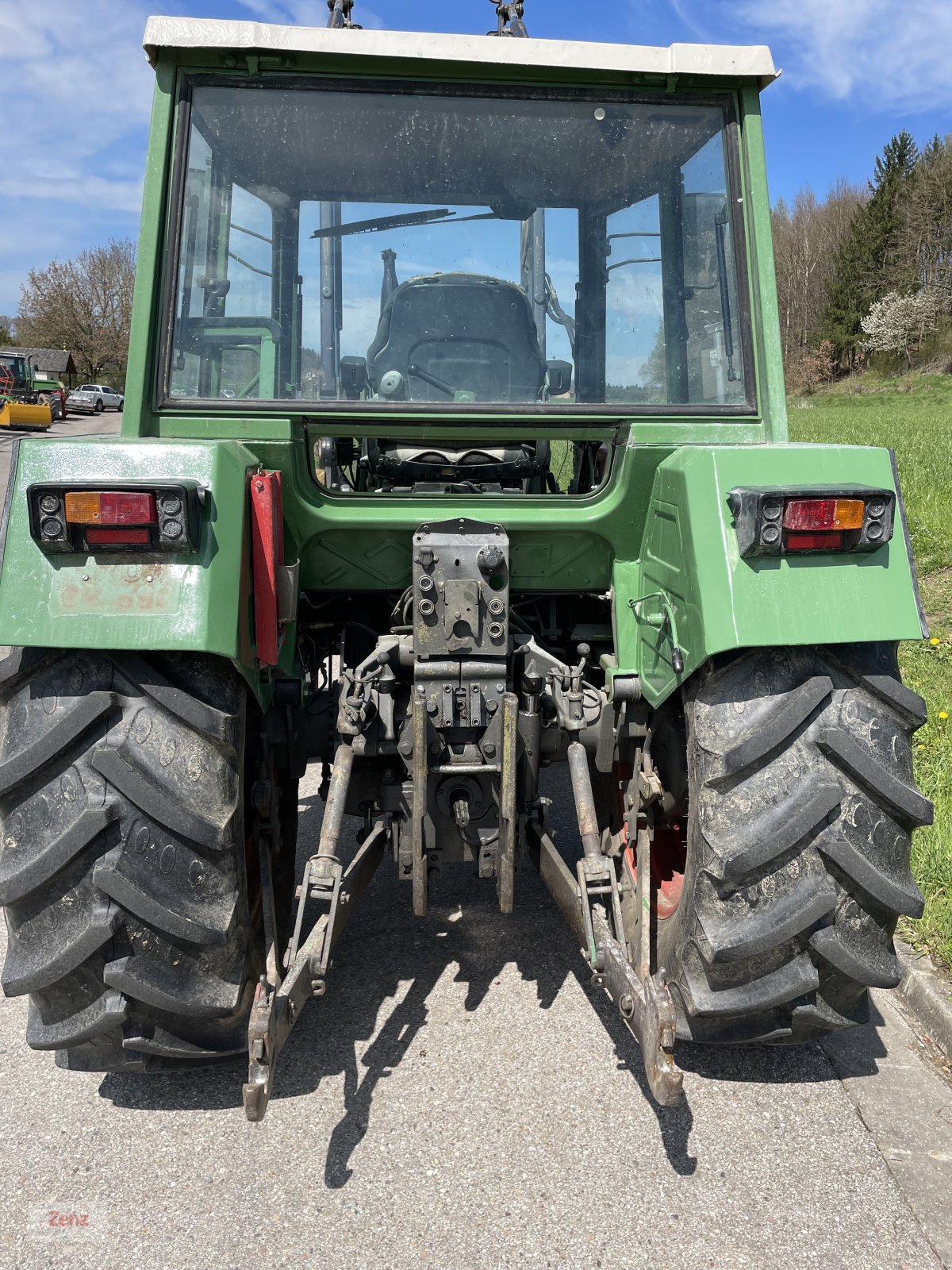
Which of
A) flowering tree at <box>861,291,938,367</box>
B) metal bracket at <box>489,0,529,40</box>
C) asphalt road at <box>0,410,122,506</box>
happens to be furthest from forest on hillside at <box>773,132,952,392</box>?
metal bracket at <box>489,0,529,40</box>

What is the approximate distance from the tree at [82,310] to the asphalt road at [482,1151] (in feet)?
197

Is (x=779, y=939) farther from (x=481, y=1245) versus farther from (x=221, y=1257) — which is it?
(x=221, y=1257)

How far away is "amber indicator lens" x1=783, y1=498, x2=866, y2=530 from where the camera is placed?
2.21 meters

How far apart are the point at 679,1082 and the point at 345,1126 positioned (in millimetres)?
936

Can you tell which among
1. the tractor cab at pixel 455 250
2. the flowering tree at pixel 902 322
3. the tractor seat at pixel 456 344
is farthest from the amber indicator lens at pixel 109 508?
the flowering tree at pixel 902 322

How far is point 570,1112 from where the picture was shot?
8.57 ft

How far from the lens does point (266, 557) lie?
8.01 feet

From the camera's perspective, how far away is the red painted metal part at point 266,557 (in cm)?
241

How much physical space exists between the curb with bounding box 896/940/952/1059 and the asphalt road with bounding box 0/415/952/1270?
0.30ft

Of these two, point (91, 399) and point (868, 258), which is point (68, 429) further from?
point (868, 258)

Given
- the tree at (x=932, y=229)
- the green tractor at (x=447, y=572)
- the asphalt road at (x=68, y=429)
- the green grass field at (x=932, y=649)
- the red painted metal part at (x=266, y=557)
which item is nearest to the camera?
the green tractor at (x=447, y=572)

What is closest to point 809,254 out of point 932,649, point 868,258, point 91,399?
point 868,258

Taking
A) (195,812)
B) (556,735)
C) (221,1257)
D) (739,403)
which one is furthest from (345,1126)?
(739,403)
